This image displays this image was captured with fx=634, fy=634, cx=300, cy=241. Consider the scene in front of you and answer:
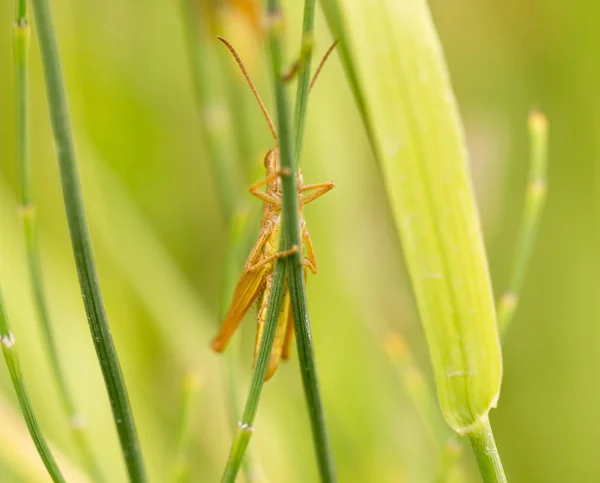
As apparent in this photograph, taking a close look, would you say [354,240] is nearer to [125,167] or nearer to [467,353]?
[125,167]

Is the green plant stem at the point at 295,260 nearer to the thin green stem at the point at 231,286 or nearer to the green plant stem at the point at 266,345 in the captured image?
the green plant stem at the point at 266,345

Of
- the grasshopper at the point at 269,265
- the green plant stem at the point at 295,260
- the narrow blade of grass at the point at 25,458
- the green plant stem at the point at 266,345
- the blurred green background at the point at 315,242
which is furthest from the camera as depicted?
the blurred green background at the point at 315,242

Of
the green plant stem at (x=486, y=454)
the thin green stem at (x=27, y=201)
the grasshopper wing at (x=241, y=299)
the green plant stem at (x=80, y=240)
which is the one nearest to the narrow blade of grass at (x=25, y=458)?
the thin green stem at (x=27, y=201)

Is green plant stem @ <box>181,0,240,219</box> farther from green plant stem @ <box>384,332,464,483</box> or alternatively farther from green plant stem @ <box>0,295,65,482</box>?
green plant stem @ <box>0,295,65,482</box>

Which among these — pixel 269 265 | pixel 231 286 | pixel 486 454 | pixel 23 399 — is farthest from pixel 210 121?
pixel 486 454

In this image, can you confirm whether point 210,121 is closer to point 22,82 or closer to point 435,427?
point 22,82

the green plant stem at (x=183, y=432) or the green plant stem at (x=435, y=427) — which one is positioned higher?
the green plant stem at (x=183, y=432)

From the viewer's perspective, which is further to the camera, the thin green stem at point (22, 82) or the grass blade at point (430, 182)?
the thin green stem at point (22, 82)

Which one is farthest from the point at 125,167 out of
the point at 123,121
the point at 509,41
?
the point at 509,41
